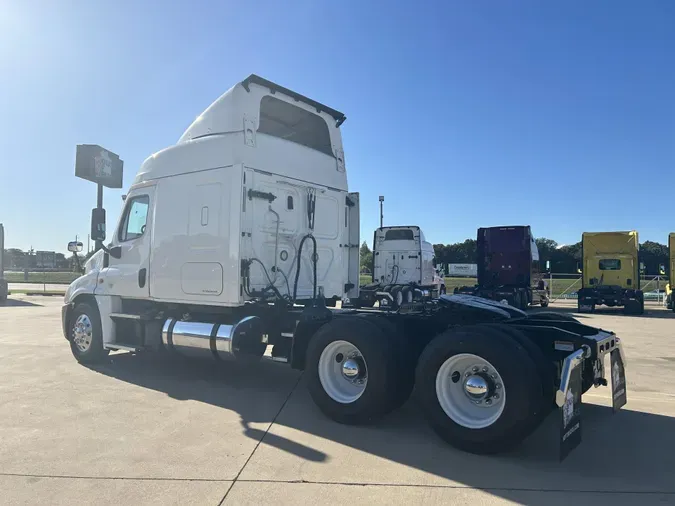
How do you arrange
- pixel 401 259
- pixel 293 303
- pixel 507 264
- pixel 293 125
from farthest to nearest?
1. pixel 401 259
2. pixel 507 264
3. pixel 293 125
4. pixel 293 303

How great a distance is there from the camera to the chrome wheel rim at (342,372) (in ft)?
16.7

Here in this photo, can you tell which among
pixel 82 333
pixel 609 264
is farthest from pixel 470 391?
pixel 609 264

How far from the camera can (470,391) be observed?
4.30 metres

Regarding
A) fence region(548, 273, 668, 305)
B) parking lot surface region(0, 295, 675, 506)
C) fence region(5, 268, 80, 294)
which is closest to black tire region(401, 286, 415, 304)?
parking lot surface region(0, 295, 675, 506)

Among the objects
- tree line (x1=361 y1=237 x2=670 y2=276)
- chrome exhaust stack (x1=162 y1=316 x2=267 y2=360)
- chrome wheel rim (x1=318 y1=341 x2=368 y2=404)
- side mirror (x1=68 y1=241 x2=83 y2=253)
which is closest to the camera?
chrome wheel rim (x1=318 y1=341 x2=368 y2=404)

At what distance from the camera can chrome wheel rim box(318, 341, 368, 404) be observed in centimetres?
510

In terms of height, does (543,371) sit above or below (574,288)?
below

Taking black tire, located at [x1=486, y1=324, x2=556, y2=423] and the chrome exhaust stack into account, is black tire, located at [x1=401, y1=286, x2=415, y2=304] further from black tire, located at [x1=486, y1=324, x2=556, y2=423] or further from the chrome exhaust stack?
black tire, located at [x1=486, y1=324, x2=556, y2=423]

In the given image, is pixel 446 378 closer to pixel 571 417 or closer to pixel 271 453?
pixel 571 417

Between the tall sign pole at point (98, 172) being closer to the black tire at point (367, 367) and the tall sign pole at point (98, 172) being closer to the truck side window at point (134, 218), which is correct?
the truck side window at point (134, 218)

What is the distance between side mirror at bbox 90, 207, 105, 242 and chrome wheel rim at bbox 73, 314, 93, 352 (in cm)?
142

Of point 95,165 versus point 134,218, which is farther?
point 95,165

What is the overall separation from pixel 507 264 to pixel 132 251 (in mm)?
15287

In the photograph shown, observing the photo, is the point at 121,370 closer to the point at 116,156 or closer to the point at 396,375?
the point at 116,156
